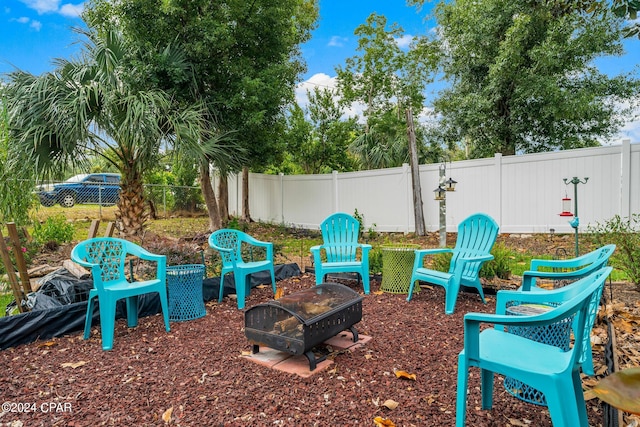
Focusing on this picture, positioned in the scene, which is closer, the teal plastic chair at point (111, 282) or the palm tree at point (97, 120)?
the teal plastic chair at point (111, 282)

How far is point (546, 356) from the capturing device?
1.67 m

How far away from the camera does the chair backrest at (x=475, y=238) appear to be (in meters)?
3.78

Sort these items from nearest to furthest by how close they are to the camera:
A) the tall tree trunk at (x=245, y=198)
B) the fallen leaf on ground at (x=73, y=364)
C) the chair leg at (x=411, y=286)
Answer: the fallen leaf on ground at (x=73, y=364)
the chair leg at (x=411, y=286)
the tall tree trunk at (x=245, y=198)

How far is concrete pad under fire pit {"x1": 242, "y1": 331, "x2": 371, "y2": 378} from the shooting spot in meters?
2.44

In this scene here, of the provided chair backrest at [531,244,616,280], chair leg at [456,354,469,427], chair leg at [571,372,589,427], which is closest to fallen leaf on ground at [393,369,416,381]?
chair leg at [456,354,469,427]

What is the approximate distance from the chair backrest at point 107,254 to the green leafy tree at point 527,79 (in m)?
7.63

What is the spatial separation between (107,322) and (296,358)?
1.46 m

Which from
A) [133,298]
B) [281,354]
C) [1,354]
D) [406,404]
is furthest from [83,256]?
[406,404]

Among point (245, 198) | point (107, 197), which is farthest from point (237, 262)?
point (107, 197)

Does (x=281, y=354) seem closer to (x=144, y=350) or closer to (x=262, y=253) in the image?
(x=144, y=350)

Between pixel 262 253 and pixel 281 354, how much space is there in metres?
2.39

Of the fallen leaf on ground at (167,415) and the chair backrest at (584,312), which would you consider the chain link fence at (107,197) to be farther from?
the chair backrest at (584,312)

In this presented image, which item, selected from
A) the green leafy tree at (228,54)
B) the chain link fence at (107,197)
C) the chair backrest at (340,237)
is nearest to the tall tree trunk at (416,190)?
the green leafy tree at (228,54)

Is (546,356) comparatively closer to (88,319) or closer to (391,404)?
(391,404)
